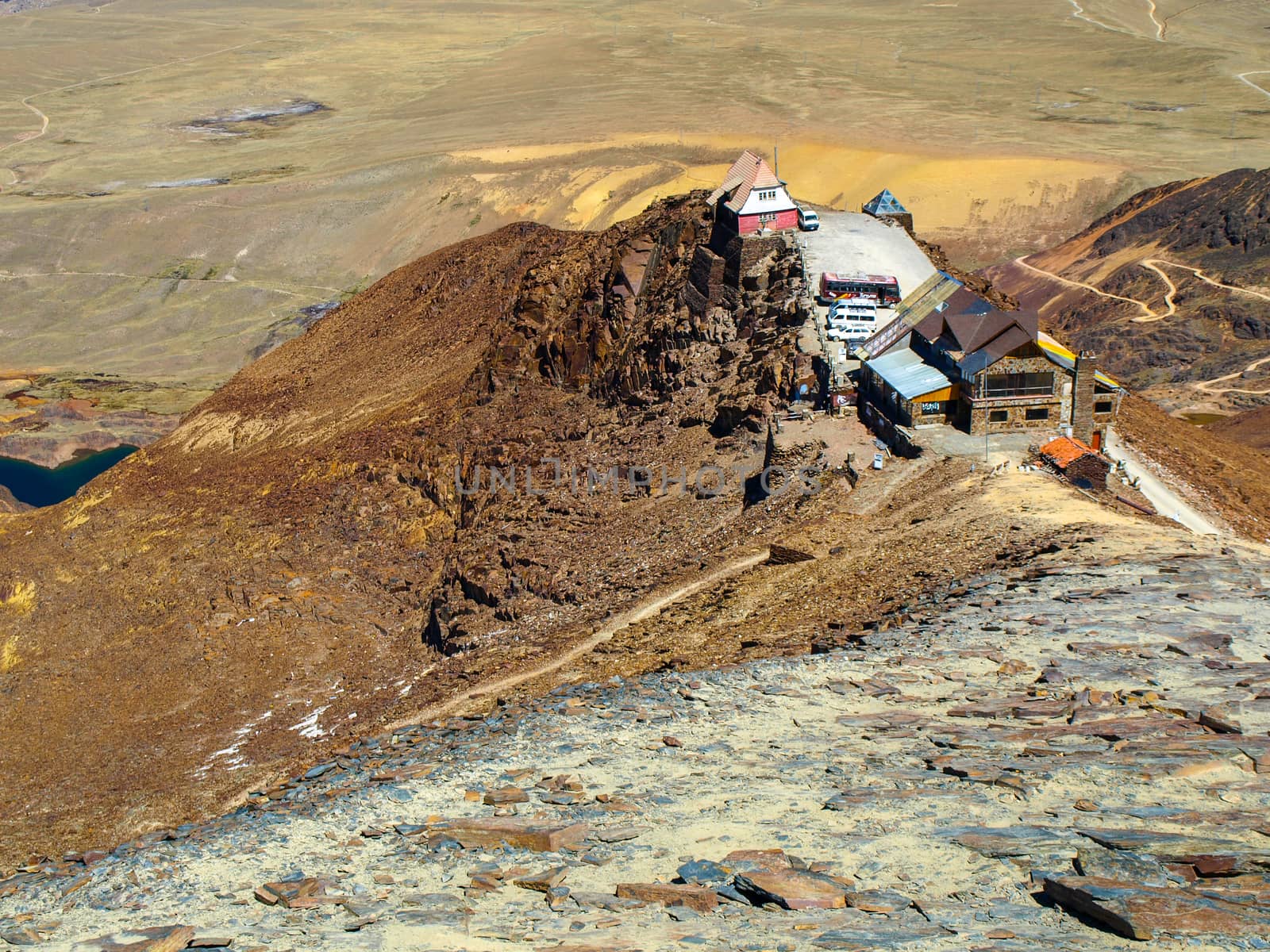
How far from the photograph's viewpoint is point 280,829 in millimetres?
16578

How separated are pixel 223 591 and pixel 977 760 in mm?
27889

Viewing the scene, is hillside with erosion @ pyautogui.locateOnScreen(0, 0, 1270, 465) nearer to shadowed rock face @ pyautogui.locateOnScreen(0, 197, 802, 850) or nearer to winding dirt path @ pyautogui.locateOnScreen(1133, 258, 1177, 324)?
winding dirt path @ pyautogui.locateOnScreen(1133, 258, 1177, 324)

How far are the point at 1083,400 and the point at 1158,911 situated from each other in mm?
19668

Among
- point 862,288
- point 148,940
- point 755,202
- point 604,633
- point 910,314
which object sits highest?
point 755,202

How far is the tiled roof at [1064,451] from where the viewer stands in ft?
87.0

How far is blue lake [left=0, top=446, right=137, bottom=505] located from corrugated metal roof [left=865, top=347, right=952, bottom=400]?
4230cm

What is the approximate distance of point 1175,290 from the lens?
69.9 meters

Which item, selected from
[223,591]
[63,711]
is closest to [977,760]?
[63,711]

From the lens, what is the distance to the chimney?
28.4 m

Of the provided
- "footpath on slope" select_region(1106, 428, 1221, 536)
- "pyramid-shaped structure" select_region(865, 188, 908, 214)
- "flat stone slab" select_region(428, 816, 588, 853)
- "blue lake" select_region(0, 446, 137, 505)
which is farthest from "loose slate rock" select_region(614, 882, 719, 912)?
"blue lake" select_region(0, 446, 137, 505)

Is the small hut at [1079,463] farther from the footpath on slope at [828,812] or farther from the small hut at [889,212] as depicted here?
the small hut at [889,212]

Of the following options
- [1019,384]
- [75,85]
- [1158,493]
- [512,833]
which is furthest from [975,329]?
[75,85]

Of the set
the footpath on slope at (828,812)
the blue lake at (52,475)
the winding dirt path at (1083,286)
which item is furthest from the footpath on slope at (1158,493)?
the blue lake at (52,475)

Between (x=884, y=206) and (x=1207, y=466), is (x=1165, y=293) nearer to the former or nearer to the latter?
(x=884, y=206)
